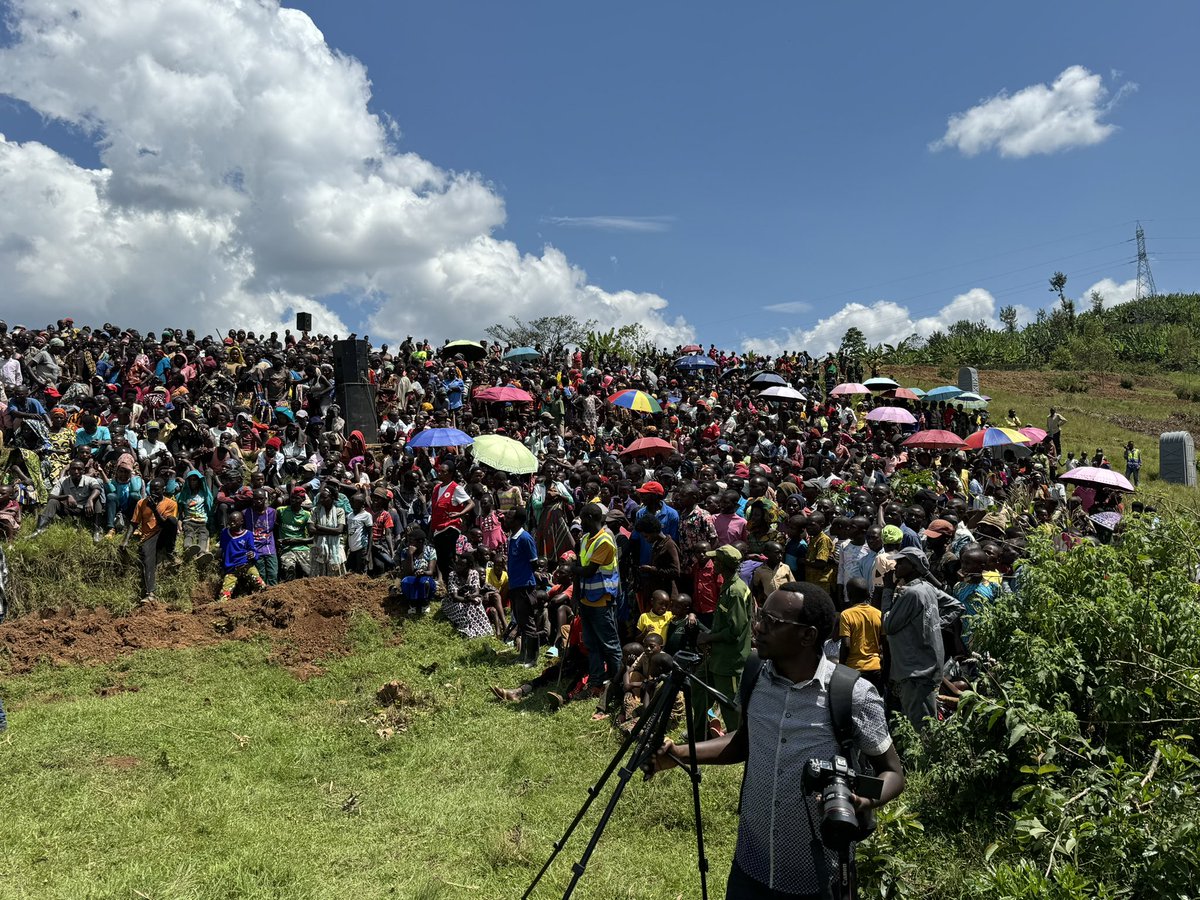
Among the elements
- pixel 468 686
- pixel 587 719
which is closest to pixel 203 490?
pixel 468 686

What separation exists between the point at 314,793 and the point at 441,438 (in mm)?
7549

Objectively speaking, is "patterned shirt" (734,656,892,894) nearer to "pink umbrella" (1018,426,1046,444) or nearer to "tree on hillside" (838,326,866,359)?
"pink umbrella" (1018,426,1046,444)

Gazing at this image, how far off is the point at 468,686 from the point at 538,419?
10.7 m

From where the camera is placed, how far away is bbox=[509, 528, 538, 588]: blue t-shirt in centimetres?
897

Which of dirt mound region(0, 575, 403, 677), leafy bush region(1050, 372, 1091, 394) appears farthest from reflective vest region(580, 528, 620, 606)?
leafy bush region(1050, 372, 1091, 394)

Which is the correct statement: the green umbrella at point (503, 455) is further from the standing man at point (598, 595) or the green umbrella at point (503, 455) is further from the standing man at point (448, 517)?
the standing man at point (598, 595)

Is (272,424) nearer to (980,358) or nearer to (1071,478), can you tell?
(1071,478)

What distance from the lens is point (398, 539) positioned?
12.0m

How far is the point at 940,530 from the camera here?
8688mm

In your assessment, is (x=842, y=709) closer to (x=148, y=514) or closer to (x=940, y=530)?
(x=940, y=530)

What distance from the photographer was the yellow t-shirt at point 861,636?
6168 millimetres

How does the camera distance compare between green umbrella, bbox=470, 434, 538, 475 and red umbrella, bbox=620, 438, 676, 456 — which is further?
red umbrella, bbox=620, 438, 676, 456

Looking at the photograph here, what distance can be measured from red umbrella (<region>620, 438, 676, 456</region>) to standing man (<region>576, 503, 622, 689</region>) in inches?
308

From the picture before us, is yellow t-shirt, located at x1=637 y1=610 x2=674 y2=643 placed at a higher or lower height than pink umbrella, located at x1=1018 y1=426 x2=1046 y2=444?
lower
